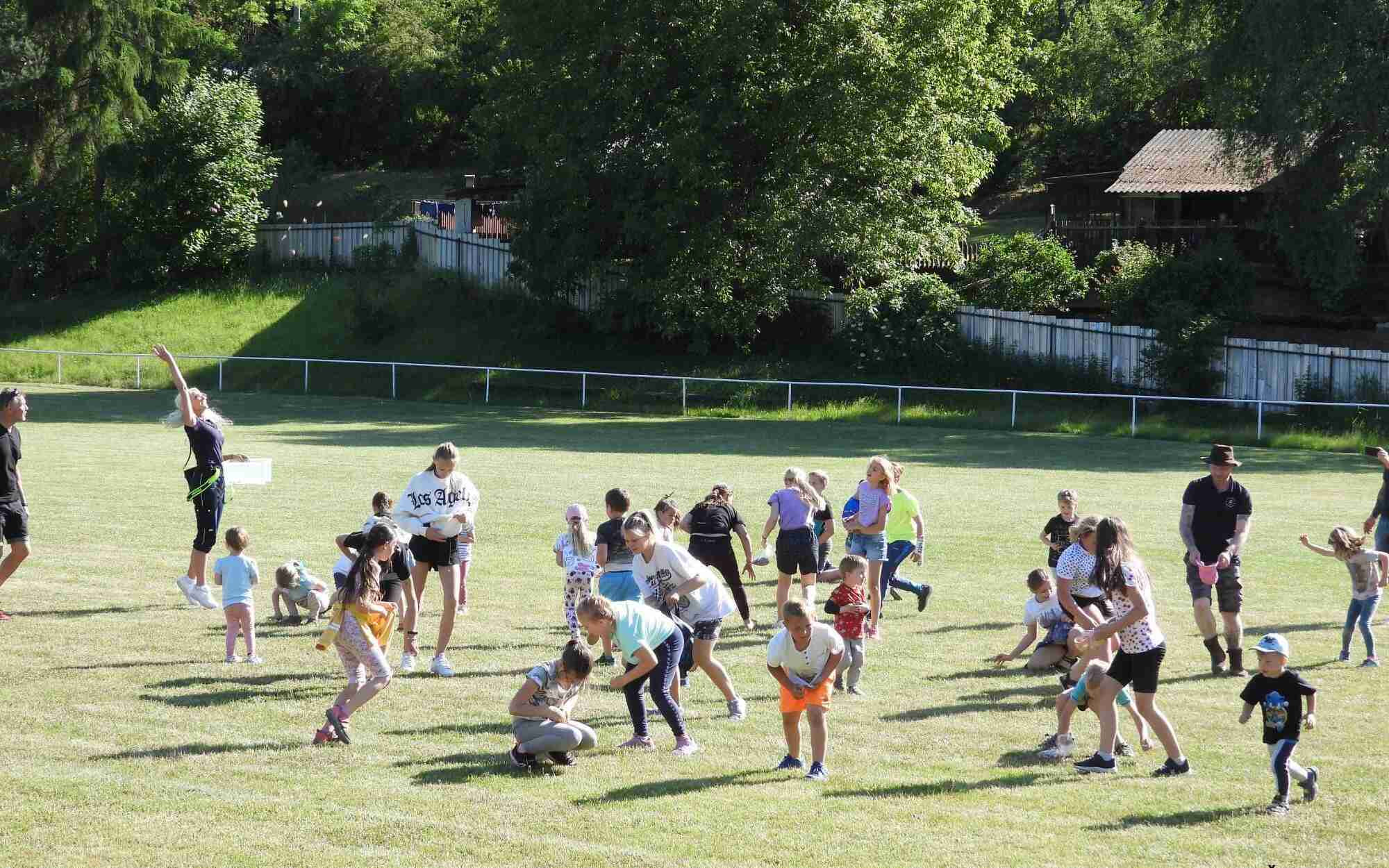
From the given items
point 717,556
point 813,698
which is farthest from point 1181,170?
point 813,698

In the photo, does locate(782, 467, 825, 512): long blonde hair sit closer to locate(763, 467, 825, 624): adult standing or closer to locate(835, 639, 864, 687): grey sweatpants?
locate(763, 467, 825, 624): adult standing

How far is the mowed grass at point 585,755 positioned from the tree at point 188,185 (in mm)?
29590

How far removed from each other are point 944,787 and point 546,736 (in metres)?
2.46

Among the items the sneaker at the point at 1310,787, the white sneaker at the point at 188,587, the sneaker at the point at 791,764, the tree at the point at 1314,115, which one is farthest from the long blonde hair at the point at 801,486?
the tree at the point at 1314,115

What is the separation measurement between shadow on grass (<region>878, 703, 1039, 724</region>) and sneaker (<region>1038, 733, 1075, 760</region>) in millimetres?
1129

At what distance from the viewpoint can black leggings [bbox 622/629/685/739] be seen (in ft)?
29.9

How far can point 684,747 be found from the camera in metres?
9.16

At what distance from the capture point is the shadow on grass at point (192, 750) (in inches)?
348

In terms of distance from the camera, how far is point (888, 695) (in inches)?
427

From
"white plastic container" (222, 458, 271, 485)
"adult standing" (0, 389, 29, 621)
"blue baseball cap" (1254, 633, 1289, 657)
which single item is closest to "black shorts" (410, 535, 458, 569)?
"adult standing" (0, 389, 29, 621)

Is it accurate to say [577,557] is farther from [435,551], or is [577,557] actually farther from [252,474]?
[252,474]

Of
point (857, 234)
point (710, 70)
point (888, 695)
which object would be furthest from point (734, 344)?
point (888, 695)

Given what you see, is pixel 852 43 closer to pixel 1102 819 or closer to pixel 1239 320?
pixel 1239 320

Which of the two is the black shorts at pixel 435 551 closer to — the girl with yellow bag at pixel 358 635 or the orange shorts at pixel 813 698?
the girl with yellow bag at pixel 358 635
